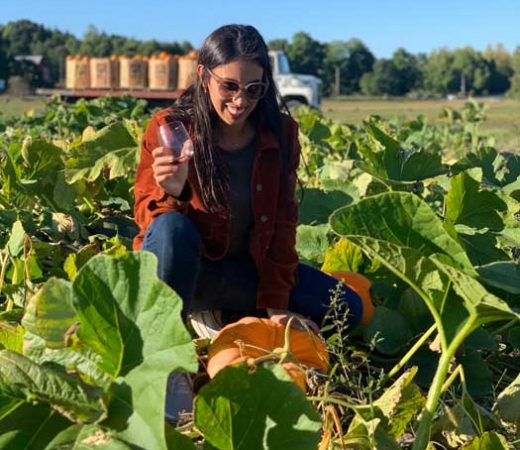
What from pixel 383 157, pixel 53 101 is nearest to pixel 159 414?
pixel 383 157

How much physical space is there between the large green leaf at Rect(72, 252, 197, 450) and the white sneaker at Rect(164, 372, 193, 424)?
0.53 m

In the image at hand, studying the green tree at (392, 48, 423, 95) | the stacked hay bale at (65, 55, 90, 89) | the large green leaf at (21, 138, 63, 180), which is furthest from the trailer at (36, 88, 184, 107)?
the green tree at (392, 48, 423, 95)

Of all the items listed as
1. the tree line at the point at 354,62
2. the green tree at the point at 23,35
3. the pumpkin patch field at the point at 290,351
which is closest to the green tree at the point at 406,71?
the tree line at the point at 354,62

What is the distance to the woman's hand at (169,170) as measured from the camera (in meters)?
1.91

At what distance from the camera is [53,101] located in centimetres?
980

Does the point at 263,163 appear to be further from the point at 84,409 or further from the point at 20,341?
the point at 84,409

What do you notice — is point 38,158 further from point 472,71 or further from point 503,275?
point 472,71

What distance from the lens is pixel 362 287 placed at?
2.42 meters

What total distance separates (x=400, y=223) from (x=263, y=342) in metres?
0.62

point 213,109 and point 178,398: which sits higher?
point 213,109

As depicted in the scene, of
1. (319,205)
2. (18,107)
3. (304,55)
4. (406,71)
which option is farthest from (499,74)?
(319,205)

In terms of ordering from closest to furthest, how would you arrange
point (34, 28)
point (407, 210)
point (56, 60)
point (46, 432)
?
point (46, 432)
point (407, 210)
point (56, 60)
point (34, 28)

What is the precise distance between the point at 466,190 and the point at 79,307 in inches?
52.9

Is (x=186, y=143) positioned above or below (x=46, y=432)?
above
